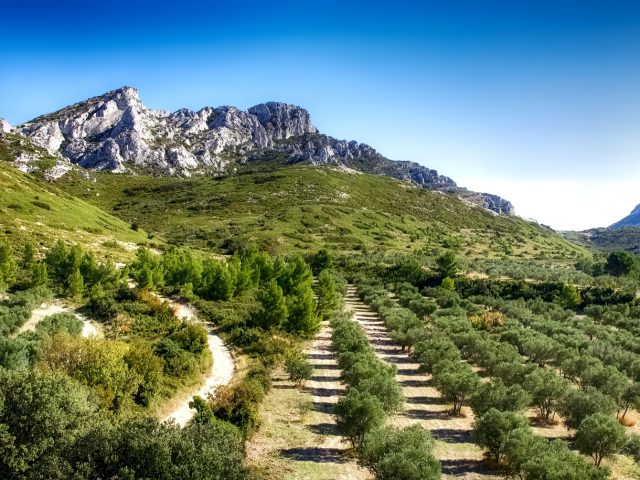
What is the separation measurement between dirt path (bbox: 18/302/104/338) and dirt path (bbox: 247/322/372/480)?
24669 mm

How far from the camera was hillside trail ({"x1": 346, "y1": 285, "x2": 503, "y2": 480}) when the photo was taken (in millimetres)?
36897

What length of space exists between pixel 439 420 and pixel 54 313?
2023 inches

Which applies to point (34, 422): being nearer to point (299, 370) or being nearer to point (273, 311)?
point (299, 370)

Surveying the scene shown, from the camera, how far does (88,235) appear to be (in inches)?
4892

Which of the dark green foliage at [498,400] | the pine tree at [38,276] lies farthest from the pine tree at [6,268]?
the dark green foliage at [498,400]

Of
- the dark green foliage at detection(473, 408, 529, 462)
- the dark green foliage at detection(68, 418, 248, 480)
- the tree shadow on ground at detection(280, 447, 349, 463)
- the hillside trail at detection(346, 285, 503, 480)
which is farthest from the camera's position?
the hillside trail at detection(346, 285, 503, 480)

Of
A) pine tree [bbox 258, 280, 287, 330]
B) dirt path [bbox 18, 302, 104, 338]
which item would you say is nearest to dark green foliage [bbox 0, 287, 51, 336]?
dirt path [bbox 18, 302, 104, 338]

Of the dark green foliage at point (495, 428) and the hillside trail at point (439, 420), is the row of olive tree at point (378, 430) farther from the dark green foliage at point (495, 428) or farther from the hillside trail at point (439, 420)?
the dark green foliage at point (495, 428)

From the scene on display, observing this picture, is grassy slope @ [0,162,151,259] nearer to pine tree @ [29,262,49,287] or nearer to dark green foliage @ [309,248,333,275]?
pine tree @ [29,262,49,287]

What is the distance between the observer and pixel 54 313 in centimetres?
5953

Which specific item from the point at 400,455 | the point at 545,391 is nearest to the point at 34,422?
the point at 400,455

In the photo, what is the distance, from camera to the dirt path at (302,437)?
115ft

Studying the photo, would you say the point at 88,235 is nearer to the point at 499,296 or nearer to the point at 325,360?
the point at 325,360

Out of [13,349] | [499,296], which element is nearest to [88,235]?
[13,349]
